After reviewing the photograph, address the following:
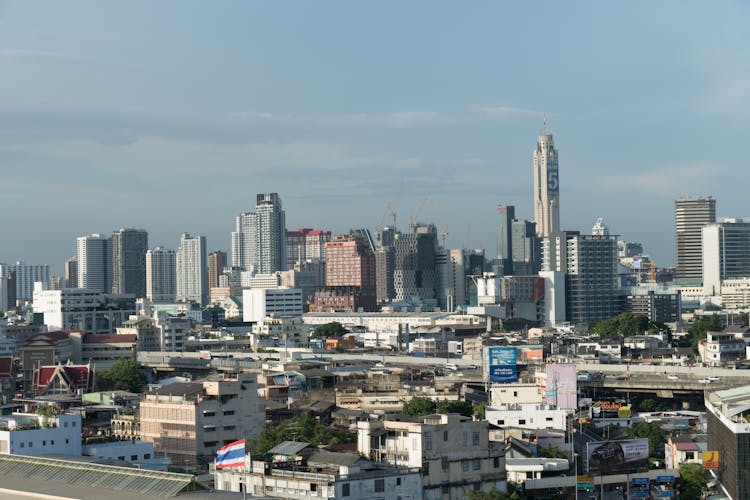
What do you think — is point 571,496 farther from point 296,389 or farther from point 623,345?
point 623,345

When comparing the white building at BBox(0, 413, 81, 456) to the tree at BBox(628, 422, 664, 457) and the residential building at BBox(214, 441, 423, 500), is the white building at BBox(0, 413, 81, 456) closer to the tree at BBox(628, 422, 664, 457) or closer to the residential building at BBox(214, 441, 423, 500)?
the residential building at BBox(214, 441, 423, 500)

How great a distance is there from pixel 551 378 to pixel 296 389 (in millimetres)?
14802

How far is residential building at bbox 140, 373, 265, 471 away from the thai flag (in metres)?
10.7

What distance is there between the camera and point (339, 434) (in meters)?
48.5

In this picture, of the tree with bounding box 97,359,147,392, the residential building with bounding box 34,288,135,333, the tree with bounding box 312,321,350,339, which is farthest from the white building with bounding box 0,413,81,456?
the tree with bounding box 312,321,350,339

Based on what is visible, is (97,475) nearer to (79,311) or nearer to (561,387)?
(561,387)

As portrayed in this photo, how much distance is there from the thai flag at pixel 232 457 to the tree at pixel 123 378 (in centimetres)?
4043

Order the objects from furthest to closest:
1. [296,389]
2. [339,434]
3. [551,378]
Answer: [296,389] < [551,378] < [339,434]

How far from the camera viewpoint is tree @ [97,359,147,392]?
7912 cm

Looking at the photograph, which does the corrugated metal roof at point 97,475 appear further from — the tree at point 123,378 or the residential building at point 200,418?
the tree at point 123,378

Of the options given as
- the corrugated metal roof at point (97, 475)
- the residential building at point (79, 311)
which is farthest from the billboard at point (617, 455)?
the residential building at point (79, 311)

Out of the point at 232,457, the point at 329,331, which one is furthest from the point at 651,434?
the point at 329,331

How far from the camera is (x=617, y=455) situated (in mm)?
43875

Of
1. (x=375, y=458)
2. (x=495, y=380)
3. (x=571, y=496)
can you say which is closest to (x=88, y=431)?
(x=375, y=458)
